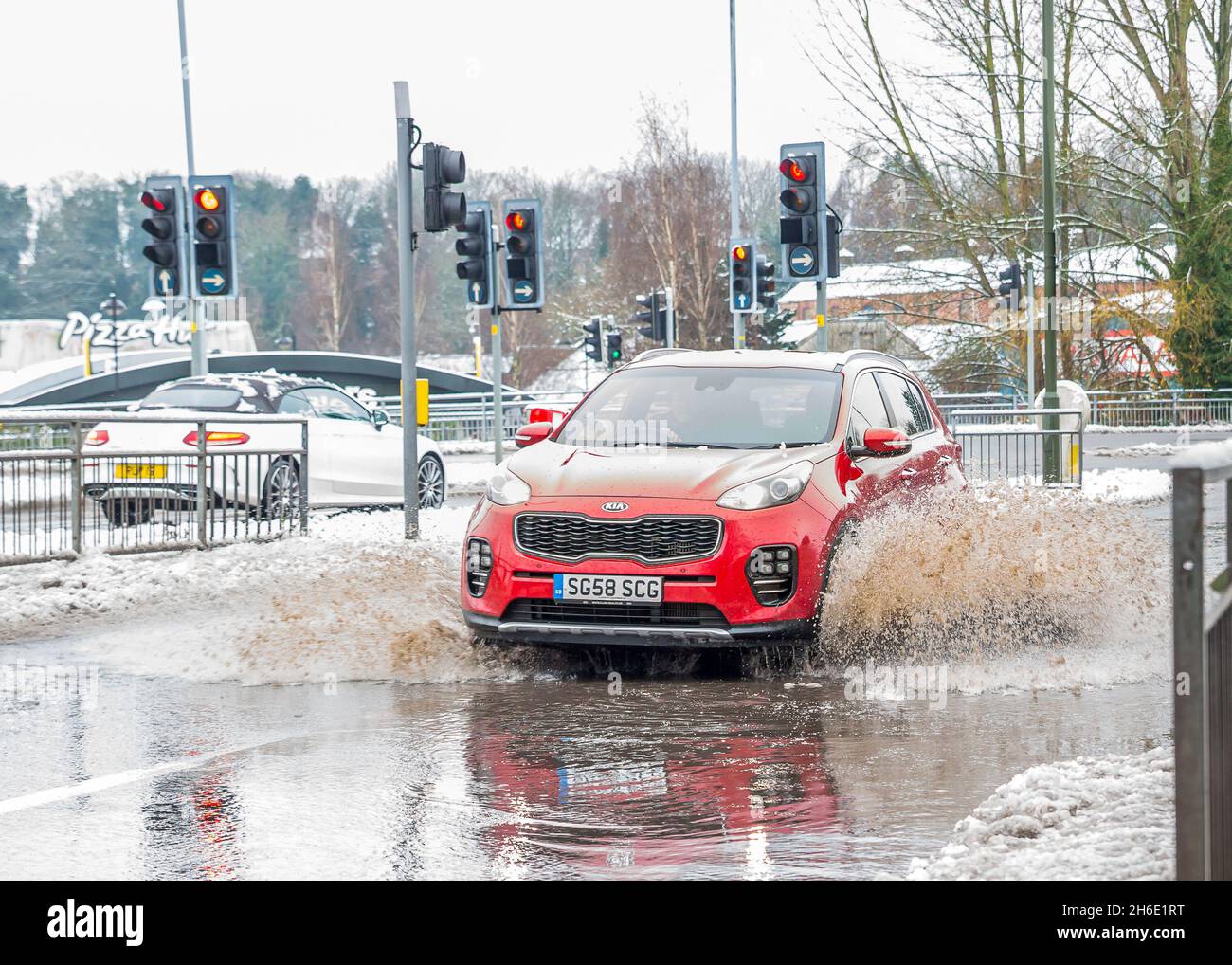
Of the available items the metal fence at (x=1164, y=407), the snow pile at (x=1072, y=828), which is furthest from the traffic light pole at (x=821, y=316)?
the metal fence at (x=1164, y=407)

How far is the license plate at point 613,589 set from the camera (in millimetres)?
7793

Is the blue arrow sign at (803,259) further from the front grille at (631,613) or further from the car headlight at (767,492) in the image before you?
the front grille at (631,613)

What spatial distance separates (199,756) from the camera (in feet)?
21.3

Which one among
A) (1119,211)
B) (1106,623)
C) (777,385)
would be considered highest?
(1119,211)

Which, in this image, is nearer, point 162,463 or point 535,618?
point 535,618

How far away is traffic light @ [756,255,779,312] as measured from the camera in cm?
2841

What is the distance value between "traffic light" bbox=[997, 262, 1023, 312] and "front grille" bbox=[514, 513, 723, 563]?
29468 millimetres

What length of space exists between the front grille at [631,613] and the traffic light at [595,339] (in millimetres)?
36744

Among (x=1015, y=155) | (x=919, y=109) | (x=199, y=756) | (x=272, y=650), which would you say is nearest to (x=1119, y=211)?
(x=1015, y=155)

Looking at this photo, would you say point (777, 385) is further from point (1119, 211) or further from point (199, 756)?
point (1119, 211)

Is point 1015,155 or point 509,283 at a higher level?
point 1015,155

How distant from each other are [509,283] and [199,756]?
14320mm

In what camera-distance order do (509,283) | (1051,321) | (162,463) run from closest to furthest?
(162,463) → (509,283) → (1051,321)
